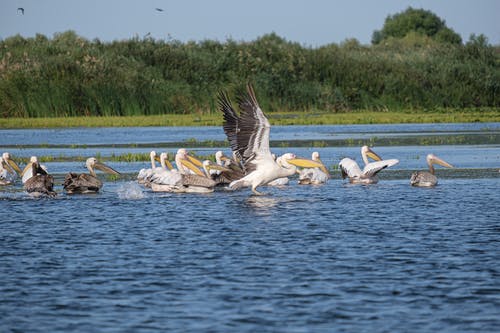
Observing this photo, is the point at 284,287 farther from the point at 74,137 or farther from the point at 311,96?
the point at 311,96

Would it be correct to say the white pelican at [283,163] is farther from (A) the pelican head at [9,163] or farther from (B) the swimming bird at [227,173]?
(A) the pelican head at [9,163]

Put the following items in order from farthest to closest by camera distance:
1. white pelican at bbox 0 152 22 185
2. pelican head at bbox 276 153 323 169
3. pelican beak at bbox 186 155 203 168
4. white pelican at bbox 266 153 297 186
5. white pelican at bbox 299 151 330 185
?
pelican beak at bbox 186 155 203 168, white pelican at bbox 0 152 22 185, white pelican at bbox 299 151 330 185, white pelican at bbox 266 153 297 186, pelican head at bbox 276 153 323 169

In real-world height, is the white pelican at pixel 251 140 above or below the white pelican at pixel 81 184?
above

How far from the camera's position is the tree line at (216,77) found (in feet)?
102

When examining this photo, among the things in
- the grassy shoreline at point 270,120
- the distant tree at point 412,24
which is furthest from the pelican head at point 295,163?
the distant tree at point 412,24

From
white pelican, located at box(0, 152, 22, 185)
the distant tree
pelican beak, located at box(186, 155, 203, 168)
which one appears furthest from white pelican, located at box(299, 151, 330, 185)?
the distant tree

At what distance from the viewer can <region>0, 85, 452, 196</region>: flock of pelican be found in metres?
12.4

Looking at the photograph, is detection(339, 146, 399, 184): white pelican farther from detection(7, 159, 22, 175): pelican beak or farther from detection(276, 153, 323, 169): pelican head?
detection(7, 159, 22, 175): pelican beak

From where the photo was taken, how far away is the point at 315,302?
685 cm

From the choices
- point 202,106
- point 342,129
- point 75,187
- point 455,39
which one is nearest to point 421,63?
point 202,106

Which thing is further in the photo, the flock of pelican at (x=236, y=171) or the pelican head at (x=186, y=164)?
the pelican head at (x=186, y=164)

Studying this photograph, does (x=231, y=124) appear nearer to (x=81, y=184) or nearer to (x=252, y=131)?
(x=252, y=131)

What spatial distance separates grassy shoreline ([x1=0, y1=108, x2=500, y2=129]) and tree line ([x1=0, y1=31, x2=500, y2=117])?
124cm

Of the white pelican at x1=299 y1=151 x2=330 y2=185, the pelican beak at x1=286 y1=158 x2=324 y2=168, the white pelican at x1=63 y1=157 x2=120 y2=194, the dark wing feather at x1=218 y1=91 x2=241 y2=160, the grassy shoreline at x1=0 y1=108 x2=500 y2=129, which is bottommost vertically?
the white pelican at x1=299 y1=151 x2=330 y2=185
